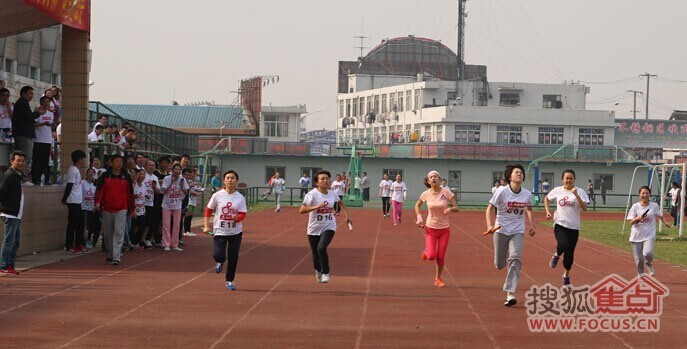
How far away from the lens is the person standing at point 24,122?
67.6 feet

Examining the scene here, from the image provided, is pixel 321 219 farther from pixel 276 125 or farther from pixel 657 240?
pixel 276 125

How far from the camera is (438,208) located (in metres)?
16.9

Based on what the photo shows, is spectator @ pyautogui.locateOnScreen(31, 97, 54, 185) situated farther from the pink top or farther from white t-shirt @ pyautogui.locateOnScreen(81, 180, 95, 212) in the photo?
the pink top

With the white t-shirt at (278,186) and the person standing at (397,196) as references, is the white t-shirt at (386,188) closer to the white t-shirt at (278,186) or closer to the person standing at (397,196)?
the person standing at (397,196)

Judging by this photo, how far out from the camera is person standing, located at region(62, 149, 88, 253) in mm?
21219

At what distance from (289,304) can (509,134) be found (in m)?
79.6

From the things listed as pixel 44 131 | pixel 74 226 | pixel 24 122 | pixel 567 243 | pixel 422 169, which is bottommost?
pixel 74 226

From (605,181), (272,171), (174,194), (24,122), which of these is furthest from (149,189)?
(605,181)

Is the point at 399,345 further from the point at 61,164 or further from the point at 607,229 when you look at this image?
the point at 607,229

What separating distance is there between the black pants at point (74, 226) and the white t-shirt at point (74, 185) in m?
0.10

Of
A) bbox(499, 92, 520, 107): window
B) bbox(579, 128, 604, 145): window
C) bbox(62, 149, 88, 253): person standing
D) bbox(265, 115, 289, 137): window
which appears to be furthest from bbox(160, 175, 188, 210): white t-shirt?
bbox(499, 92, 520, 107): window

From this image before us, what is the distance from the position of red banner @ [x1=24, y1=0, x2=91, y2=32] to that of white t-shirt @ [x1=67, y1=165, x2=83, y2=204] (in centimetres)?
296

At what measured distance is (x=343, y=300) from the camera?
14750mm

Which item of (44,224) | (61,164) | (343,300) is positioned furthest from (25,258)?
(343,300)
